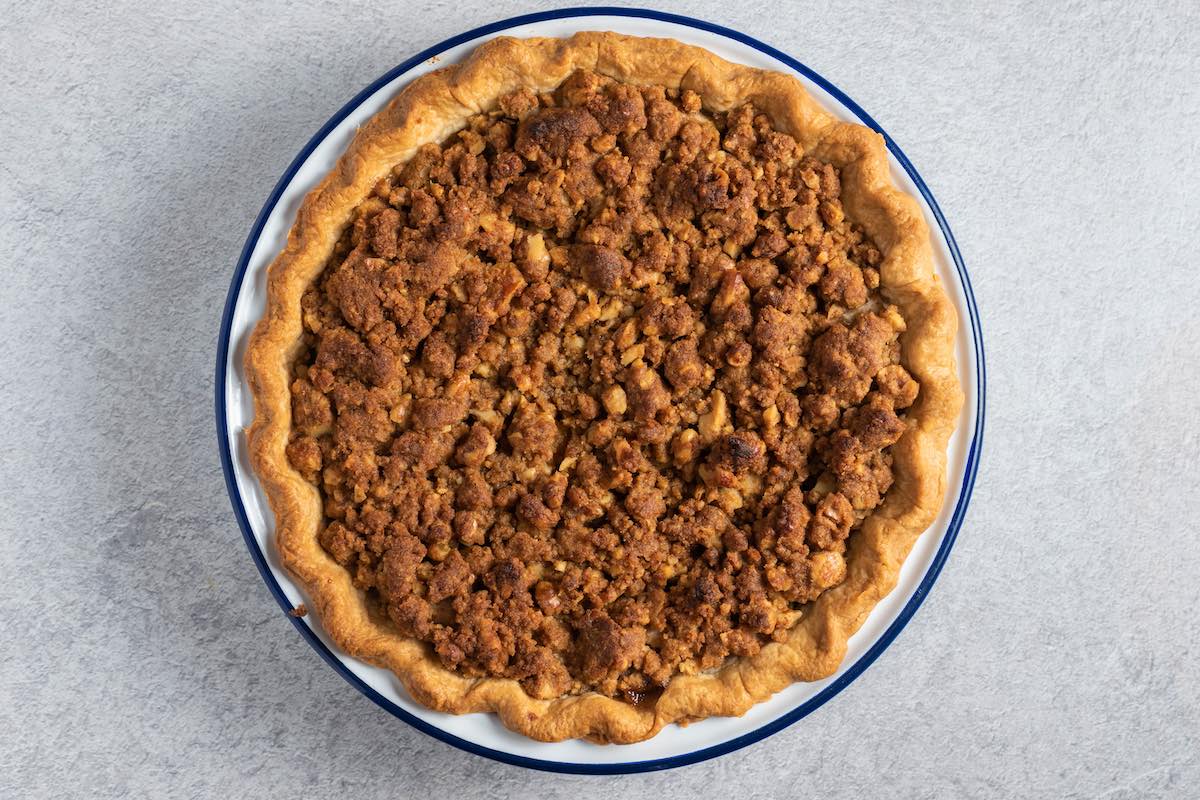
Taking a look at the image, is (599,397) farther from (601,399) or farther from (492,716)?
(492,716)

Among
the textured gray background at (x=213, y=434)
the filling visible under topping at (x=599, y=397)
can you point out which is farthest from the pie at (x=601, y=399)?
the textured gray background at (x=213, y=434)

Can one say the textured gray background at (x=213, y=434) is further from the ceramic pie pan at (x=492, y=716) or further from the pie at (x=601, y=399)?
the pie at (x=601, y=399)

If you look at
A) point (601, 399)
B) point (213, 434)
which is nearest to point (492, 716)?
point (601, 399)

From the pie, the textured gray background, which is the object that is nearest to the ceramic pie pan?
the pie

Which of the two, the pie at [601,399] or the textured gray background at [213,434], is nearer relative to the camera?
the pie at [601,399]

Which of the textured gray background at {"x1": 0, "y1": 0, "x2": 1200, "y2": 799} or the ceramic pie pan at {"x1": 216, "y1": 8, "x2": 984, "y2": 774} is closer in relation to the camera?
the ceramic pie pan at {"x1": 216, "y1": 8, "x2": 984, "y2": 774}

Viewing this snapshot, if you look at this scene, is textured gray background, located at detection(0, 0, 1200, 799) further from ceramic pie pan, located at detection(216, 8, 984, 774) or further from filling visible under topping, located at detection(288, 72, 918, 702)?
filling visible under topping, located at detection(288, 72, 918, 702)

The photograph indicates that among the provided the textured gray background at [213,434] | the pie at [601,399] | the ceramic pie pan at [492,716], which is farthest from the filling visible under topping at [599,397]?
the textured gray background at [213,434]
